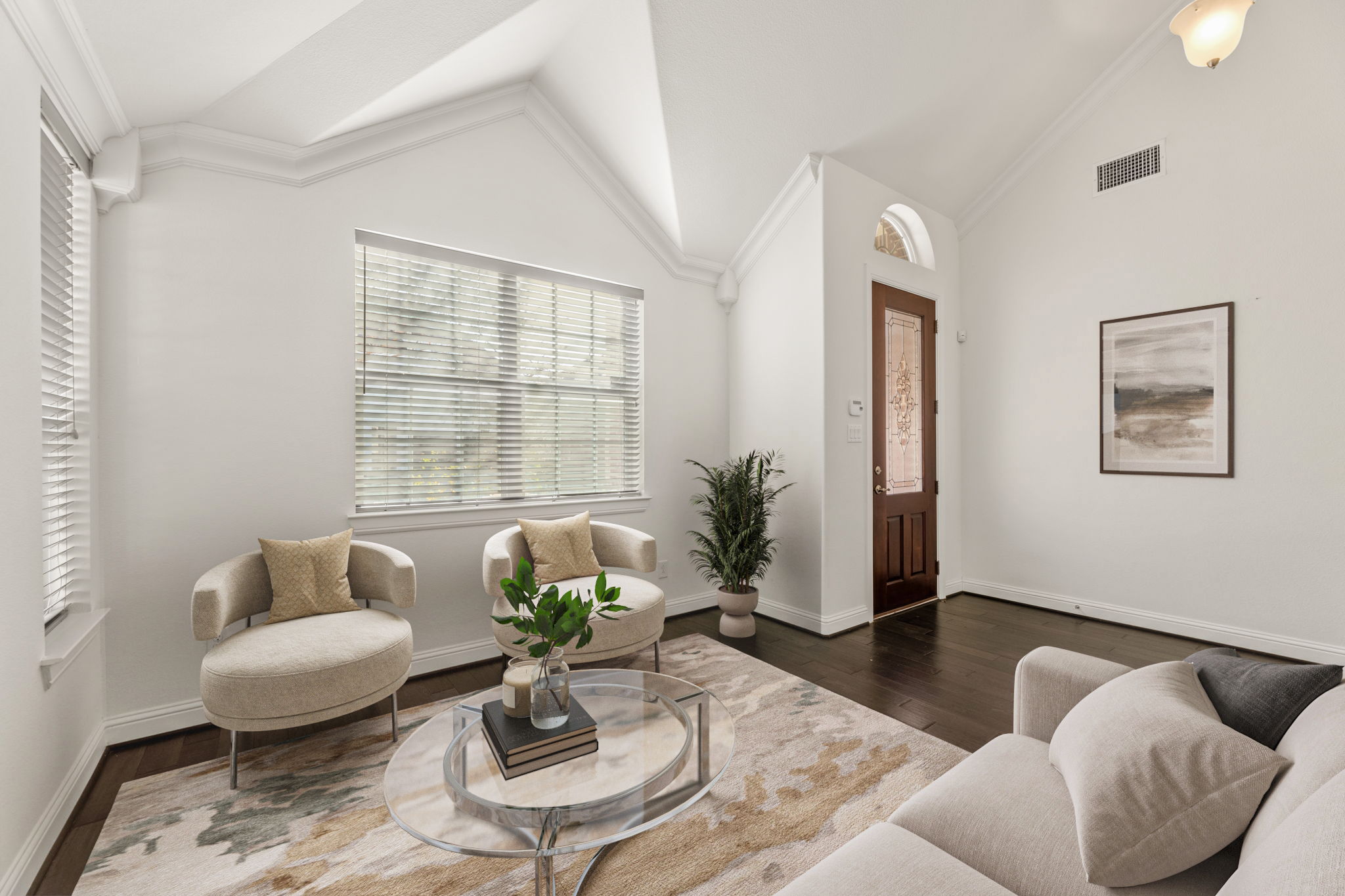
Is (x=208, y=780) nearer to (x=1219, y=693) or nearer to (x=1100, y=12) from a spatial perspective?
(x=1219, y=693)

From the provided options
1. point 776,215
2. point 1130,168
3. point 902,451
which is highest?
point 1130,168

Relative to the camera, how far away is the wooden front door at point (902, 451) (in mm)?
4137

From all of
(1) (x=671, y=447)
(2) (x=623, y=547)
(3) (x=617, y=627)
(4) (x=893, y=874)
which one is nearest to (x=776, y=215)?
(1) (x=671, y=447)

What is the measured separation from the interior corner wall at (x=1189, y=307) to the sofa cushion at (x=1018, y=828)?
10.6ft

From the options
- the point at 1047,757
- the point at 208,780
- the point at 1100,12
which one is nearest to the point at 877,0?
the point at 1100,12

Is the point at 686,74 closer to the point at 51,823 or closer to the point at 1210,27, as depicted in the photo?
the point at 1210,27

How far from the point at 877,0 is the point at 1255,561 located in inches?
149

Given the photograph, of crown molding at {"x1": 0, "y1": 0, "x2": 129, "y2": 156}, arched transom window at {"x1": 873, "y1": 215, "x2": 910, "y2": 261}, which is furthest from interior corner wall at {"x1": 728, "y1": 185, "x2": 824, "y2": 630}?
crown molding at {"x1": 0, "y1": 0, "x2": 129, "y2": 156}

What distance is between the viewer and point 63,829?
6.20 feet

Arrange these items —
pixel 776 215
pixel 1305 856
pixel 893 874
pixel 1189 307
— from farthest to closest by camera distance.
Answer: pixel 776 215 → pixel 1189 307 → pixel 893 874 → pixel 1305 856

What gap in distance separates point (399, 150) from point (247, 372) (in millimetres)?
1380

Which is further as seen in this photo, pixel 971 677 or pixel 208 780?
pixel 971 677

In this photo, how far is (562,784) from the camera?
137 centimetres

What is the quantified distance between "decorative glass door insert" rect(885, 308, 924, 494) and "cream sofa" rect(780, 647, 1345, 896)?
297 cm
